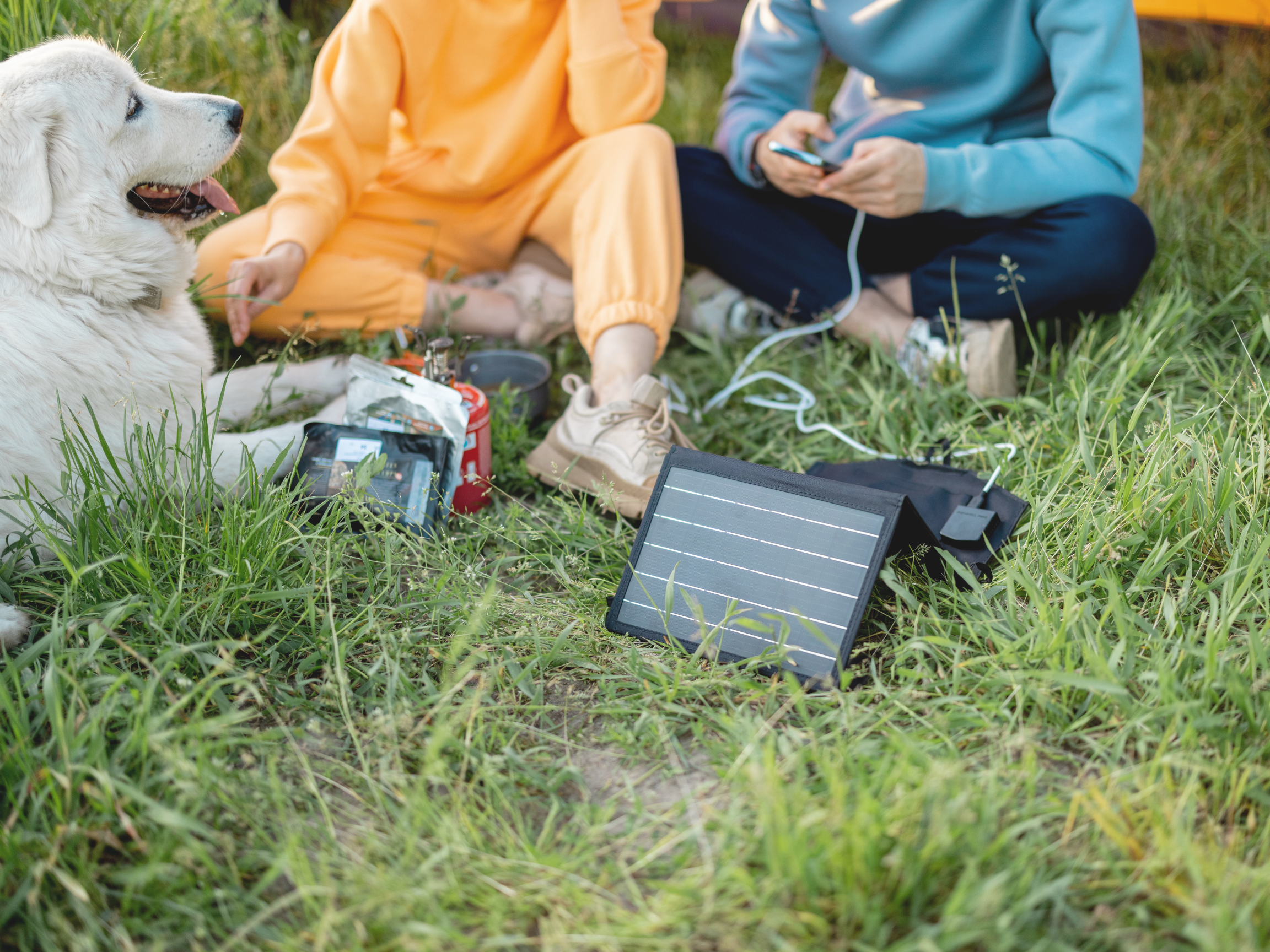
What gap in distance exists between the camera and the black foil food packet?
192 centimetres

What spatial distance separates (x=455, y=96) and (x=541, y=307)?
0.68 meters

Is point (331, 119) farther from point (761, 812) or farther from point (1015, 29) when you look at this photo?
point (761, 812)

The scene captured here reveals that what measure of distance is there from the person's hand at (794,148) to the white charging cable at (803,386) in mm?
241

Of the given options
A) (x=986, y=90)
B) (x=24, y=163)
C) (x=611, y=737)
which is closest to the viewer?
(x=611, y=737)

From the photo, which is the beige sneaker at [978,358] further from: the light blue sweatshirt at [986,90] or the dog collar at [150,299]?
the dog collar at [150,299]

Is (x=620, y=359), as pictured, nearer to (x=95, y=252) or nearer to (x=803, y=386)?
(x=803, y=386)

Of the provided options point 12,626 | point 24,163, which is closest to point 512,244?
point 24,163

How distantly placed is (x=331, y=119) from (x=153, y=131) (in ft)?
2.34

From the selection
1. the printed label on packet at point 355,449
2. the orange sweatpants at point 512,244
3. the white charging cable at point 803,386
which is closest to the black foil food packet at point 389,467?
the printed label on packet at point 355,449

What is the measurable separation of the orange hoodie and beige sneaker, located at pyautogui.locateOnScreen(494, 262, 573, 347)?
1.06 feet

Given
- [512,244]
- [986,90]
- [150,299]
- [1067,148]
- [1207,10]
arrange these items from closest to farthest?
[150,299] → [1067,148] → [986,90] → [512,244] → [1207,10]

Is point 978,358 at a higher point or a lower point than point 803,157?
lower

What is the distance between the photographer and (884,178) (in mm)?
2363

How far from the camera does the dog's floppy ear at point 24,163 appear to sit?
1.64 metres
